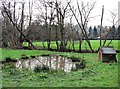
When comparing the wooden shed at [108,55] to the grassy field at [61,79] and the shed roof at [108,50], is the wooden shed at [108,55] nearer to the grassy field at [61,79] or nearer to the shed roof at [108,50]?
the shed roof at [108,50]

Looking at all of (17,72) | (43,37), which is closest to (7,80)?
(17,72)

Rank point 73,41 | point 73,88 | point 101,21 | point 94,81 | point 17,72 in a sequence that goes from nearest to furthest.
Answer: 1. point 73,88
2. point 94,81
3. point 17,72
4. point 101,21
5. point 73,41

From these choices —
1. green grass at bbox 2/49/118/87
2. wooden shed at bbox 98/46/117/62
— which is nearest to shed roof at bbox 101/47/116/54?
wooden shed at bbox 98/46/117/62

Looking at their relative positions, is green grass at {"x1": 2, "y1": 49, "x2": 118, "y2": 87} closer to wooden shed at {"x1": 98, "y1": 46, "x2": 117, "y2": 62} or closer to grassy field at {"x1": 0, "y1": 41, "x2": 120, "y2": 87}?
grassy field at {"x1": 0, "y1": 41, "x2": 120, "y2": 87}

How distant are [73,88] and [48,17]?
41.6ft

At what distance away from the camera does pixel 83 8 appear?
1642cm

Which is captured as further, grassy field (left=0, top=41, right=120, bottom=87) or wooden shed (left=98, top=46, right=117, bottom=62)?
wooden shed (left=98, top=46, right=117, bottom=62)

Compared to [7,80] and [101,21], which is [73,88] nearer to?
[7,80]

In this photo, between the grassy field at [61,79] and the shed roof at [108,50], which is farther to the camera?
the shed roof at [108,50]

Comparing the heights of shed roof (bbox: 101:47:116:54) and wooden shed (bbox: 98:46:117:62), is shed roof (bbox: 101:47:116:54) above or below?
above

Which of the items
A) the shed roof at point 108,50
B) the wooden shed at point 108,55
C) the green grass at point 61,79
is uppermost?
the shed roof at point 108,50

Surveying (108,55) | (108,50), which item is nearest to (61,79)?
(108,55)

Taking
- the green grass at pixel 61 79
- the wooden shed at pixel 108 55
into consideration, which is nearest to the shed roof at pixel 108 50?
the wooden shed at pixel 108 55

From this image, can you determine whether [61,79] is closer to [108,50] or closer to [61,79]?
[61,79]
